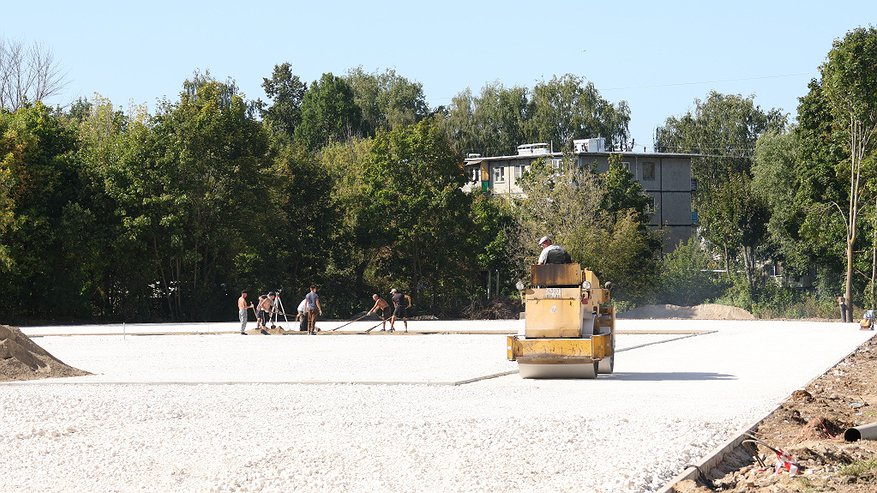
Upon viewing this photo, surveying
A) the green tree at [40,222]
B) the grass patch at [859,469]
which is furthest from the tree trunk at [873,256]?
the grass patch at [859,469]

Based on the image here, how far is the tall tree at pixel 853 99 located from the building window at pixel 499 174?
39600mm

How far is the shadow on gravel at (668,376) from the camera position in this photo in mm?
22000

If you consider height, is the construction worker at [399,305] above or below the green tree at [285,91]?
below

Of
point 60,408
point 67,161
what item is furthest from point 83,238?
point 60,408

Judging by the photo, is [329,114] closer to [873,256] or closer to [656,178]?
[656,178]

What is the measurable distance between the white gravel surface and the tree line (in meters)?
31.0

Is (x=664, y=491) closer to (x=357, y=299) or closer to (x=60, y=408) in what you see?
(x=60, y=408)

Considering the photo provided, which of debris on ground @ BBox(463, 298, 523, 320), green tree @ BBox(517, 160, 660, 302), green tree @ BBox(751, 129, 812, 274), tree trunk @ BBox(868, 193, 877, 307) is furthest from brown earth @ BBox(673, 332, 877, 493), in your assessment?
green tree @ BBox(751, 129, 812, 274)

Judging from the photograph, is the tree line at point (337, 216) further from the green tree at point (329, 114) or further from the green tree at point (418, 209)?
the green tree at point (329, 114)

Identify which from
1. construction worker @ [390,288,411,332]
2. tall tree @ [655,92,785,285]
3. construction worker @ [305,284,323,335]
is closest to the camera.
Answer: construction worker @ [305,284,323,335]

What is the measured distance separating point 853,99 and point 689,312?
14.4 m

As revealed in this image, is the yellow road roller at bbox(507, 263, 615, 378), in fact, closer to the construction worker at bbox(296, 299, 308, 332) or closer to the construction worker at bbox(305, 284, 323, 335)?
the construction worker at bbox(305, 284, 323, 335)

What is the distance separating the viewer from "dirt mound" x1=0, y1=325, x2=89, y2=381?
2366 cm

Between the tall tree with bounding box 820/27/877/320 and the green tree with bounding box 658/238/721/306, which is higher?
the tall tree with bounding box 820/27/877/320
